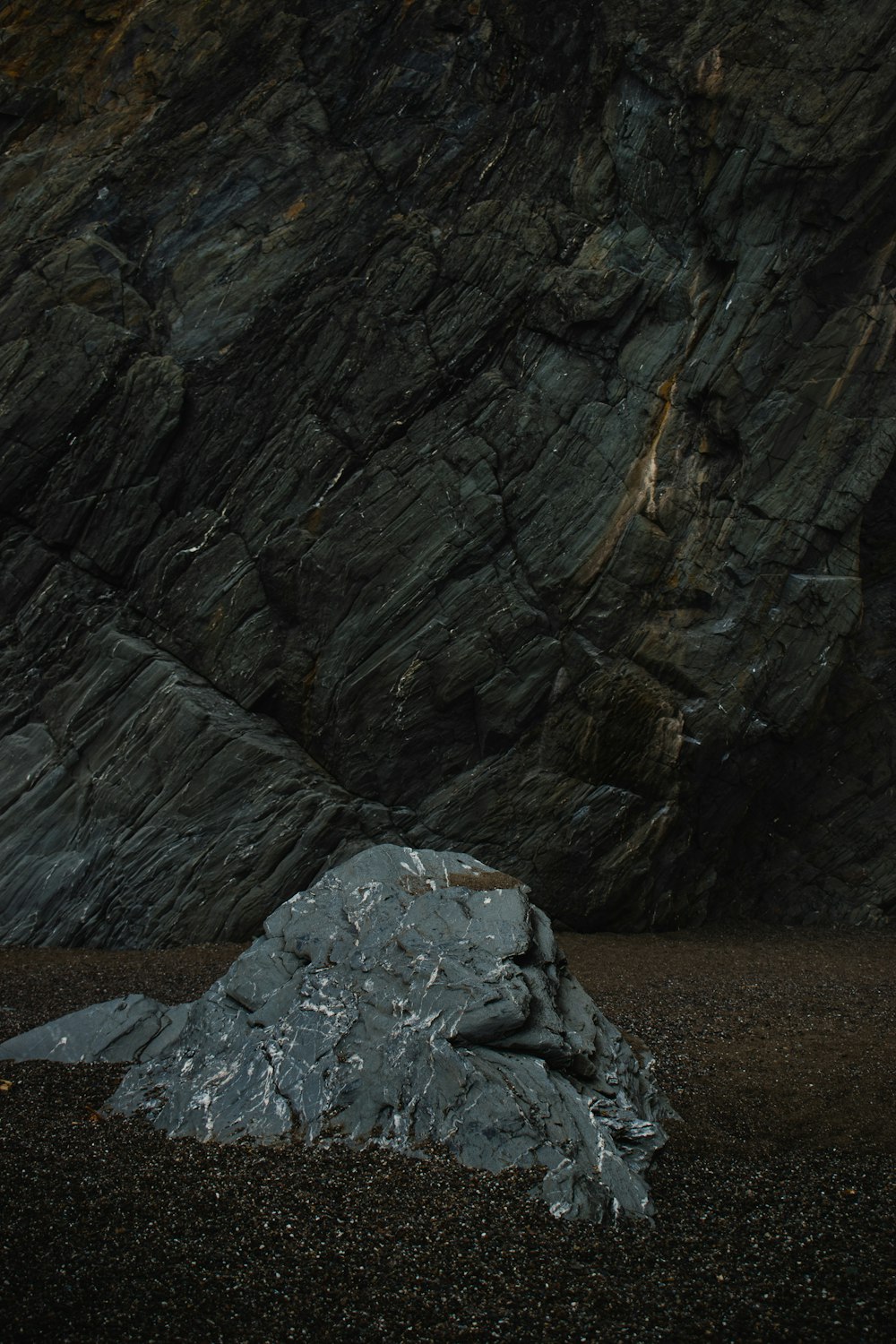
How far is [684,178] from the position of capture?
1781 cm

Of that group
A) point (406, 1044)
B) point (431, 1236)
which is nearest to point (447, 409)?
point (406, 1044)

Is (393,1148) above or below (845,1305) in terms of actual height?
below

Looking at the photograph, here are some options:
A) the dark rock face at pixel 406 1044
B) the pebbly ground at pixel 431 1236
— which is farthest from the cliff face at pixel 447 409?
the pebbly ground at pixel 431 1236

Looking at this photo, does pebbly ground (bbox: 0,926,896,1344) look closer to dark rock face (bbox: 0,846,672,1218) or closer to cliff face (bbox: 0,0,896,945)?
dark rock face (bbox: 0,846,672,1218)

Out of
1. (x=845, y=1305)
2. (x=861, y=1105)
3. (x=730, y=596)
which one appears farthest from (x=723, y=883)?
(x=845, y=1305)

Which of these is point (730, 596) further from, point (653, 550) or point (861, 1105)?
point (861, 1105)

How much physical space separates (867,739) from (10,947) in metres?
15.5

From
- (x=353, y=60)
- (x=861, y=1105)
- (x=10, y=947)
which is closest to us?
(x=861, y=1105)

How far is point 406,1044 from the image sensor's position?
871 centimetres

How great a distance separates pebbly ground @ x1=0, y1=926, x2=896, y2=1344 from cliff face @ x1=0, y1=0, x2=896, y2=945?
7920 millimetres

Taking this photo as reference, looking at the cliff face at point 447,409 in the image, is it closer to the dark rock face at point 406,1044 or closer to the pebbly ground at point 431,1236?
the dark rock face at point 406,1044

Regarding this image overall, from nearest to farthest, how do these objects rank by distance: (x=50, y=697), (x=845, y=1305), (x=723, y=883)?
(x=845, y=1305) < (x=50, y=697) < (x=723, y=883)

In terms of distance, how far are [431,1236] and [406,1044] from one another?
6.15 feet

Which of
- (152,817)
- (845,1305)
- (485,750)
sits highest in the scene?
(485,750)
